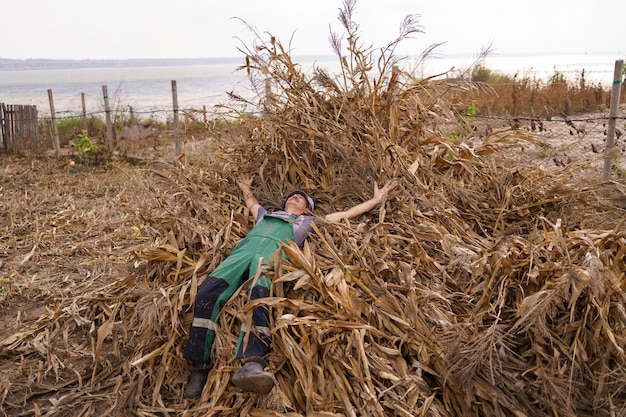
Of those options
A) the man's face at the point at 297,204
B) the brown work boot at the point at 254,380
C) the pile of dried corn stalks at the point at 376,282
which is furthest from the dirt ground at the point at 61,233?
the brown work boot at the point at 254,380

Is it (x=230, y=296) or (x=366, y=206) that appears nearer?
(x=230, y=296)

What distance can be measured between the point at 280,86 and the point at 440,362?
232 cm

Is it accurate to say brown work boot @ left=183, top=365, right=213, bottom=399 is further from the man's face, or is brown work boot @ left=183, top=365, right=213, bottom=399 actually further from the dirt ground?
the man's face

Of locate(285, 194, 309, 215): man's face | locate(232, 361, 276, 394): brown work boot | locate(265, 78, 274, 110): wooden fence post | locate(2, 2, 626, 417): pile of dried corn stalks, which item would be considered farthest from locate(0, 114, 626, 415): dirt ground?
locate(232, 361, 276, 394): brown work boot

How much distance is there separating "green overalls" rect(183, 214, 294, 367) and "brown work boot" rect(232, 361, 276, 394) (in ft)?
0.38

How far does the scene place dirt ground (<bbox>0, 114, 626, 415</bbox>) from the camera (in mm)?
3434

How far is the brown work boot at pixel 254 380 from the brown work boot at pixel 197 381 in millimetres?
356

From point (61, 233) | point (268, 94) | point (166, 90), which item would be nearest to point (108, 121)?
point (61, 233)

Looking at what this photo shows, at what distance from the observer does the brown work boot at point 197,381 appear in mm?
2840

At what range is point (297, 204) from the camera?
3633mm

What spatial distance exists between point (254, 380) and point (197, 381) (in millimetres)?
520

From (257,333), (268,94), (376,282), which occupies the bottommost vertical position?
(257,333)

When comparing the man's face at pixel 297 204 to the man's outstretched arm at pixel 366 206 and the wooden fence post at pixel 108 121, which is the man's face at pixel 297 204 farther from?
the wooden fence post at pixel 108 121

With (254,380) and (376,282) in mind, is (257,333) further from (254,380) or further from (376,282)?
(376,282)
